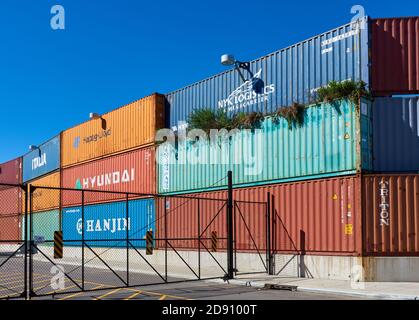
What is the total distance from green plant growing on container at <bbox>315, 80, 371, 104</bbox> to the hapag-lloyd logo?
11.3ft

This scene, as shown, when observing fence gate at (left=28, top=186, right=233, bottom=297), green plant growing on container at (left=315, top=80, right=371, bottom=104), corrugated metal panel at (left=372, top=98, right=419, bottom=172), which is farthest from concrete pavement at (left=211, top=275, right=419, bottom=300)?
green plant growing on container at (left=315, top=80, right=371, bottom=104)

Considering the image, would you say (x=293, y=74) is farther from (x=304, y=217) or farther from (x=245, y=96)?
(x=304, y=217)

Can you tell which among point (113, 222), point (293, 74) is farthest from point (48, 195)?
point (293, 74)

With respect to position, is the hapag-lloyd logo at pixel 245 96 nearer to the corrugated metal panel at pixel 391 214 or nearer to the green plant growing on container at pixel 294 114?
the green plant growing on container at pixel 294 114

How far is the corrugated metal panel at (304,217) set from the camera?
59.2 feet

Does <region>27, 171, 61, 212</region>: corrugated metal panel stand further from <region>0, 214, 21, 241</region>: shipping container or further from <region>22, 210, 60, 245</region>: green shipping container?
<region>0, 214, 21, 241</region>: shipping container

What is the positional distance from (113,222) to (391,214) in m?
17.2

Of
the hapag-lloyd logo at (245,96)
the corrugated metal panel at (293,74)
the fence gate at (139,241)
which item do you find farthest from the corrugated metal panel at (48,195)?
the hapag-lloyd logo at (245,96)

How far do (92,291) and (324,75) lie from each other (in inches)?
451

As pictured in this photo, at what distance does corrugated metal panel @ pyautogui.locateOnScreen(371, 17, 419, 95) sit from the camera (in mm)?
18594

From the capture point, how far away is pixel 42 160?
4347cm

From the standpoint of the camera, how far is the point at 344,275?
58.6ft

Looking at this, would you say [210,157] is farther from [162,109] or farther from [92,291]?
[92,291]

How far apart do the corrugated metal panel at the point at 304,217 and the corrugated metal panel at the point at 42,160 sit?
19.7 meters
